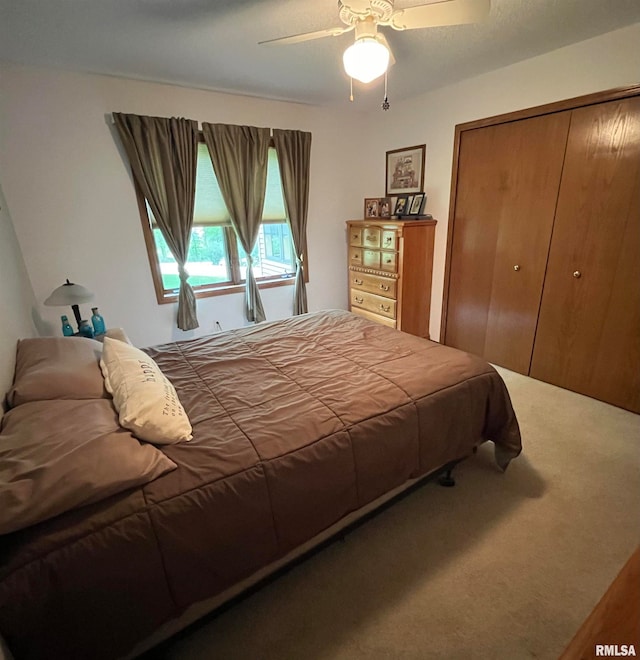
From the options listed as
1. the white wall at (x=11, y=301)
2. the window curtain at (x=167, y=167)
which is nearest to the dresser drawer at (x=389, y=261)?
the window curtain at (x=167, y=167)

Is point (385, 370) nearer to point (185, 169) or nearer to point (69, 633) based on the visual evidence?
point (69, 633)

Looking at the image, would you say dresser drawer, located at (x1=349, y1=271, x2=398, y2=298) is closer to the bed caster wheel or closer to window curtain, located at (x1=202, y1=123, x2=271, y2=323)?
window curtain, located at (x1=202, y1=123, x2=271, y2=323)

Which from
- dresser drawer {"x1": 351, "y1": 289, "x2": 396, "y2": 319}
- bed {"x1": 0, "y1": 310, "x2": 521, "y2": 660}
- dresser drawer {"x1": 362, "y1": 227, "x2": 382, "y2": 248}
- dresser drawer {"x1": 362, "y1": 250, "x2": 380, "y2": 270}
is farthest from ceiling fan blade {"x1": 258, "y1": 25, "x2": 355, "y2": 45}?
dresser drawer {"x1": 351, "y1": 289, "x2": 396, "y2": 319}

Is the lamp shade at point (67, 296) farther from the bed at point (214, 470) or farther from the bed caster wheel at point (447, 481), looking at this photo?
the bed caster wheel at point (447, 481)

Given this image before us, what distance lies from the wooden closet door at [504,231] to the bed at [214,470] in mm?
1431

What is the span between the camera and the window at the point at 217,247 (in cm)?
318

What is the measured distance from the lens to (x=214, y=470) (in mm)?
1129

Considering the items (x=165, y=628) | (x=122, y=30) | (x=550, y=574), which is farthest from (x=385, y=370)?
(x=122, y=30)

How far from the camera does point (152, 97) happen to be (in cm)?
281

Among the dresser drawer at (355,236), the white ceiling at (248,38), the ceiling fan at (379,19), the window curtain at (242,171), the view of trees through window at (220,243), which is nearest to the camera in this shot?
the ceiling fan at (379,19)

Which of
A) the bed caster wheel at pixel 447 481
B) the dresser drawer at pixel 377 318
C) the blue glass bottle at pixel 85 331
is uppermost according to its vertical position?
the blue glass bottle at pixel 85 331

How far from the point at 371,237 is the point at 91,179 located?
8.36 ft

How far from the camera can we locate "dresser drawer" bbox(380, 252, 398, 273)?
3325 mm

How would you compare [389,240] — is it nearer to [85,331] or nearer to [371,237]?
[371,237]
